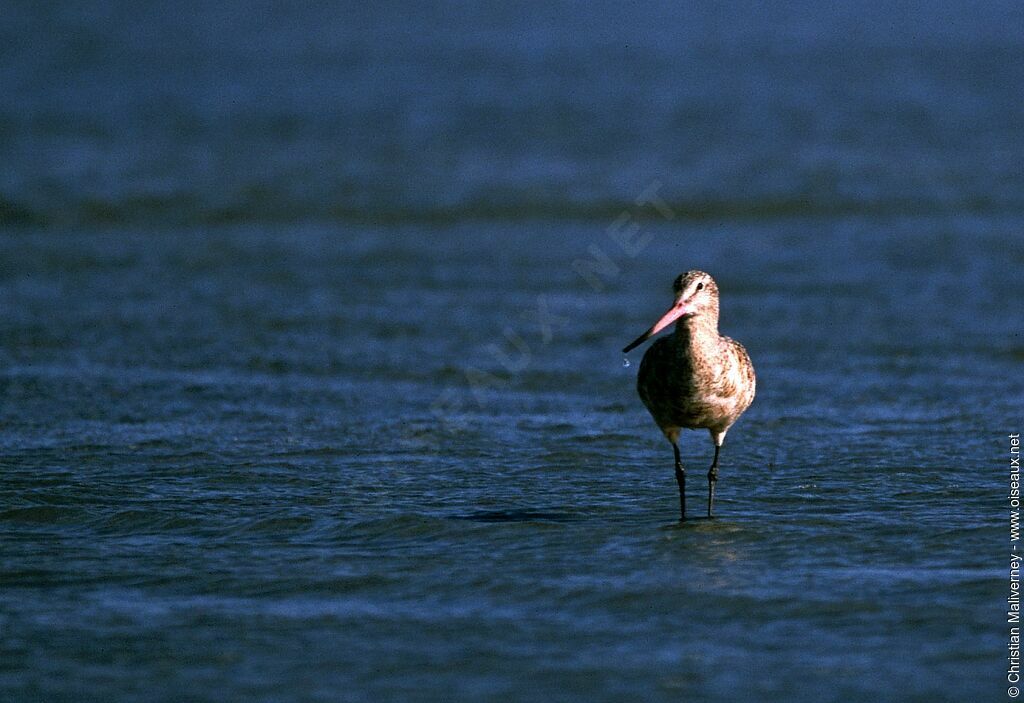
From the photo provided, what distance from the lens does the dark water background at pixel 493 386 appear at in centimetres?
528

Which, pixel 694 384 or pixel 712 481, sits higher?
pixel 694 384

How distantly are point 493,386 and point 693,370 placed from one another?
A: 2.79 m

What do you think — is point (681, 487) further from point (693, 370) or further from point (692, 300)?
point (692, 300)

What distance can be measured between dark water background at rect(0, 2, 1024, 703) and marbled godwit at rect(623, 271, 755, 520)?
0.41 metres

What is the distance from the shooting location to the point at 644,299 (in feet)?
38.7

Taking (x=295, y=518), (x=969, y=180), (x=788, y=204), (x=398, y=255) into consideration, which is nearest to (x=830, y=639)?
(x=295, y=518)

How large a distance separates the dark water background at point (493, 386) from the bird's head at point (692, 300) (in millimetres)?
844

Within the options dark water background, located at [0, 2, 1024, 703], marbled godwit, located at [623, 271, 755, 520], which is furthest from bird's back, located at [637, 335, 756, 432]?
dark water background, located at [0, 2, 1024, 703]

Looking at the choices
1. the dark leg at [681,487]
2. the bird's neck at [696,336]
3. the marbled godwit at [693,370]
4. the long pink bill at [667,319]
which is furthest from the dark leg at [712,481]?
the long pink bill at [667,319]

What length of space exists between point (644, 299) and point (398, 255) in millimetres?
2487

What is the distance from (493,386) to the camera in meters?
9.41

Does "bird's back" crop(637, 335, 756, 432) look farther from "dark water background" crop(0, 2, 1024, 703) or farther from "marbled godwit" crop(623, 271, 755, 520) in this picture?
"dark water background" crop(0, 2, 1024, 703)

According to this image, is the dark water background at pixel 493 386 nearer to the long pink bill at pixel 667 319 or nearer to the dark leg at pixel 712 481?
the dark leg at pixel 712 481

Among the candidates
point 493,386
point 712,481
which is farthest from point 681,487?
point 493,386
